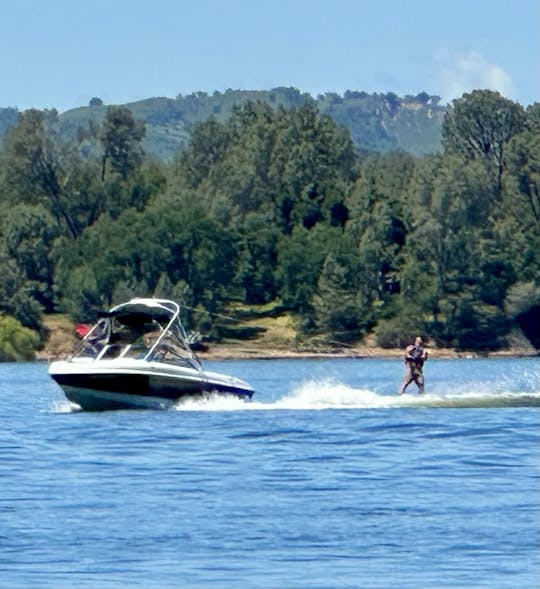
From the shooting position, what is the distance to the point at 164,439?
38.8 m

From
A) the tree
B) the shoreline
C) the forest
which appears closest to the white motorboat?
the forest

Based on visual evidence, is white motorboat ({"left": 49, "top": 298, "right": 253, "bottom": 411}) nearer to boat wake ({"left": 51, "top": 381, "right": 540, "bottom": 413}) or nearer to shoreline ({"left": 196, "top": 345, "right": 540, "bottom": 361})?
boat wake ({"left": 51, "top": 381, "right": 540, "bottom": 413})

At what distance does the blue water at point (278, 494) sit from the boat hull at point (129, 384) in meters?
0.47

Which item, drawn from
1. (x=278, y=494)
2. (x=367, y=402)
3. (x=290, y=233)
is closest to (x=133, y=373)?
(x=367, y=402)

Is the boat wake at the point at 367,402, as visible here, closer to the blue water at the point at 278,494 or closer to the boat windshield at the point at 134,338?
the blue water at the point at 278,494

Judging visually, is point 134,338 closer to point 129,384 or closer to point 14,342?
point 129,384

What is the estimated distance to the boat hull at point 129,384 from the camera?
45.6 metres

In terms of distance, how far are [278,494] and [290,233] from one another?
109 meters

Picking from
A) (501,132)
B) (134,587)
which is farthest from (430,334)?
(134,587)

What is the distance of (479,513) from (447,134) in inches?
4800

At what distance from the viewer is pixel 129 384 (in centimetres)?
4566

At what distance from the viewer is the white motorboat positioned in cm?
4562

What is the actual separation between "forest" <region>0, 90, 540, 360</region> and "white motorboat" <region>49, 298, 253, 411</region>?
2536 inches

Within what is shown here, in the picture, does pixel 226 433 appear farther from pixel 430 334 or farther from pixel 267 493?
pixel 430 334
